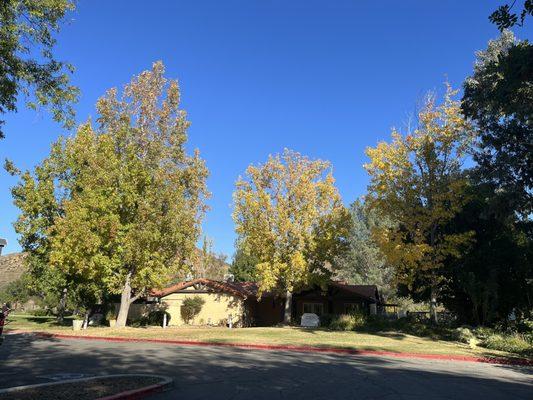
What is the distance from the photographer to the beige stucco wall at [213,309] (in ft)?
137

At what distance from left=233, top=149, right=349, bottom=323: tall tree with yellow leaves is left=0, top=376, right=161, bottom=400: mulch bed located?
25.9m

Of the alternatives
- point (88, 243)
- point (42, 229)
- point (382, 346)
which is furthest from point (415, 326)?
point (42, 229)

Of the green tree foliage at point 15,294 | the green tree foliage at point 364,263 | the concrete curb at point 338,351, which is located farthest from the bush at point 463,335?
the green tree foliage at point 15,294

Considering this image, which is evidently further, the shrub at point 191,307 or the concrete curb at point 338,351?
the shrub at point 191,307

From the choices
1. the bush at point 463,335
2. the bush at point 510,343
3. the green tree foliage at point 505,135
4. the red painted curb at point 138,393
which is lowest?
the red painted curb at point 138,393

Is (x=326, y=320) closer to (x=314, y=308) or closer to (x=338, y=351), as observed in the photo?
(x=314, y=308)

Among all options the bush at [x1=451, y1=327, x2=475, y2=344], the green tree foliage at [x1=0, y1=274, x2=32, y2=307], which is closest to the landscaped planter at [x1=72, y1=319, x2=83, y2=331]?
the bush at [x1=451, y1=327, x2=475, y2=344]

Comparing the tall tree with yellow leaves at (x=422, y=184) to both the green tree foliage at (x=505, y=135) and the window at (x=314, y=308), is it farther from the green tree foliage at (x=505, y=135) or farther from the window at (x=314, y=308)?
the window at (x=314, y=308)

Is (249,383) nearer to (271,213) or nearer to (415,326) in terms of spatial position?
(415,326)

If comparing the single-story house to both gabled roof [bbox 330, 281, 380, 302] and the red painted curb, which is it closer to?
gabled roof [bbox 330, 281, 380, 302]

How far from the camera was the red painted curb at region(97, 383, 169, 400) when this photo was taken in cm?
825

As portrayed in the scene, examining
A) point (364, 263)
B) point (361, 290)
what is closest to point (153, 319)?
point (361, 290)

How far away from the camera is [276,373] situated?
12.3 meters

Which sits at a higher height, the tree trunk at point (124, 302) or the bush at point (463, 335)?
the tree trunk at point (124, 302)
